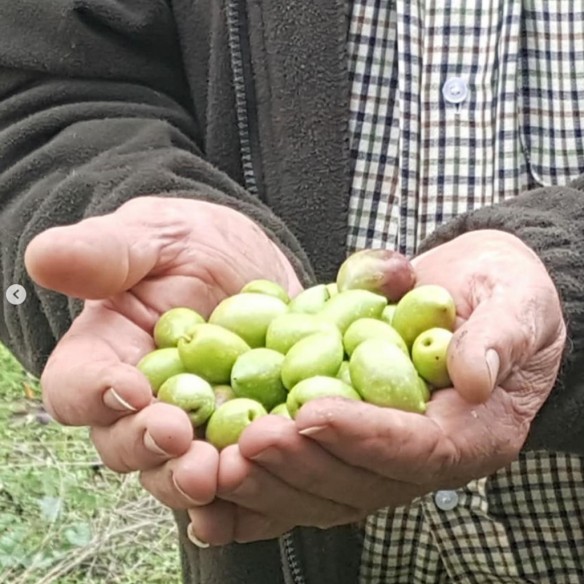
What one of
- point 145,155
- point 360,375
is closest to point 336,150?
point 145,155

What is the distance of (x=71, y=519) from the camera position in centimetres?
182

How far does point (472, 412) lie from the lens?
0.74 meters

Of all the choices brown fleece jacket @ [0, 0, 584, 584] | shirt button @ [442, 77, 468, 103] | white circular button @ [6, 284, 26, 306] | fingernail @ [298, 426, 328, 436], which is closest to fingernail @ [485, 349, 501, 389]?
fingernail @ [298, 426, 328, 436]

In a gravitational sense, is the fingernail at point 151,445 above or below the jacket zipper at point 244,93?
below

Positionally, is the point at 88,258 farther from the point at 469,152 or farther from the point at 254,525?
the point at 469,152

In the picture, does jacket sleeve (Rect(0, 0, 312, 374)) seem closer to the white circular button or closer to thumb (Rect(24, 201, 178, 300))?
the white circular button

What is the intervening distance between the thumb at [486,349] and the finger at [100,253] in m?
0.22

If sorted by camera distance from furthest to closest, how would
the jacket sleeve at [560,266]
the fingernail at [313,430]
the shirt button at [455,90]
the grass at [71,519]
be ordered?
1. the grass at [71,519]
2. the shirt button at [455,90]
3. the jacket sleeve at [560,266]
4. the fingernail at [313,430]

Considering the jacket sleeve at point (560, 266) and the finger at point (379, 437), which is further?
the jacket sleeve at point (560, 266)

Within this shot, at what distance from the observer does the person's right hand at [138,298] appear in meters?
0.70

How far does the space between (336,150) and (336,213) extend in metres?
0.05

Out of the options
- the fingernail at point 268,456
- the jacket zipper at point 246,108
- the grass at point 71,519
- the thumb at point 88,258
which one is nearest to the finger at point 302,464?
the fingernail at point 268,456

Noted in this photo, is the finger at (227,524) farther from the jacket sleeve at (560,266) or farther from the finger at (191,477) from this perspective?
the jacket sleeve at (560,266)

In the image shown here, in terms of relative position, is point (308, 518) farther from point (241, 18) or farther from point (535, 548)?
point (241, 18)
